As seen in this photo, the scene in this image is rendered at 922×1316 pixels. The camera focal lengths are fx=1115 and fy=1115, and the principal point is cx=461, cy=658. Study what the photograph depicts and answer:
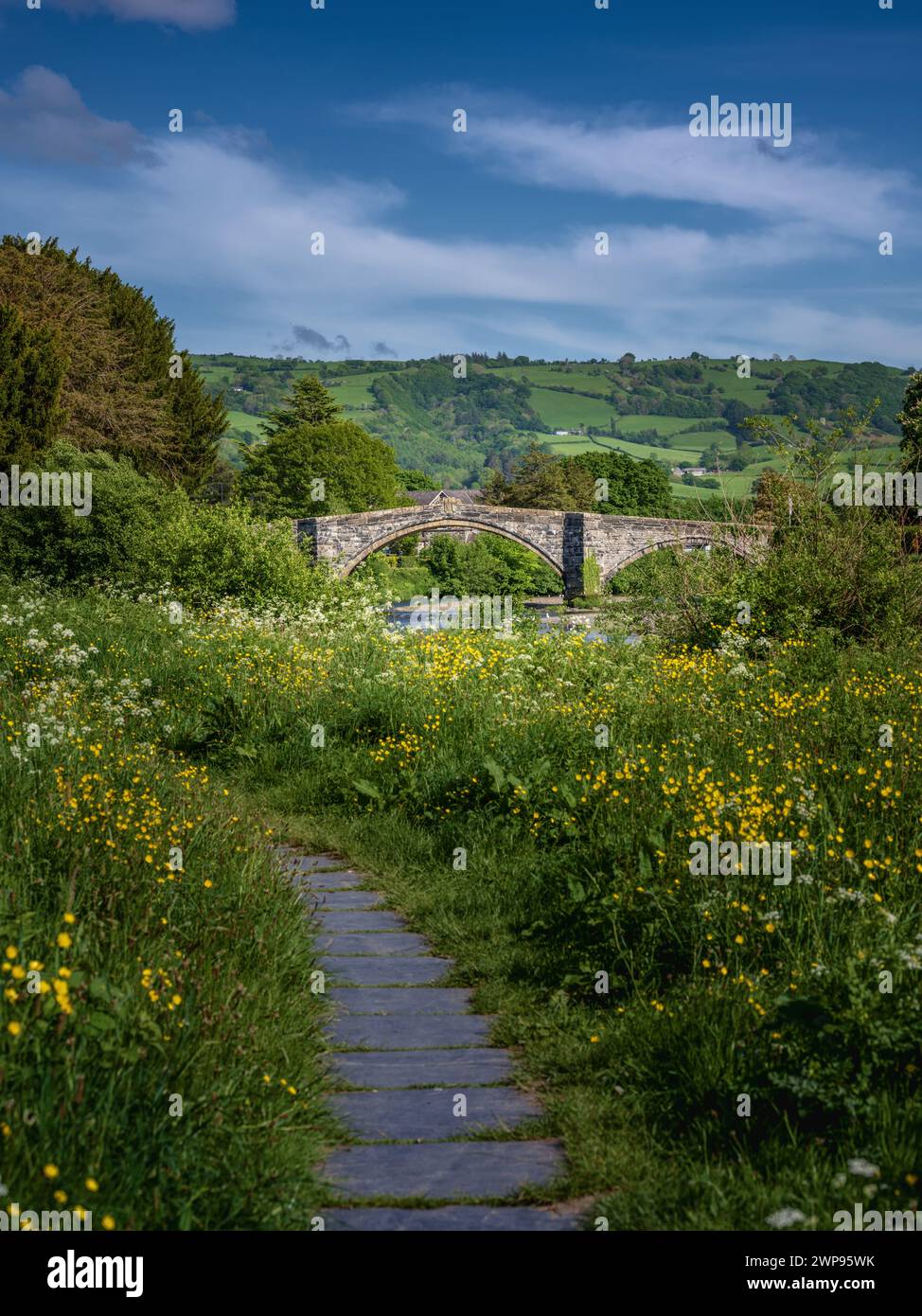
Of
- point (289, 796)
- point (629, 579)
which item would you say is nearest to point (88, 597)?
point (629, 579)

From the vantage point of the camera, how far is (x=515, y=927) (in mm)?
5730

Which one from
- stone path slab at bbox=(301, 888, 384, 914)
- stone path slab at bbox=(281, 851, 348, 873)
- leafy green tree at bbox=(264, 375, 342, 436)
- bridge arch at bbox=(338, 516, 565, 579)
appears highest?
leafy green tree at bbox=(264, 375, 342, 436)

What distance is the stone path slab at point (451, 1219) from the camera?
3199 millimetres

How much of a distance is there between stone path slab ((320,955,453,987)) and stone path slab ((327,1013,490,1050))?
0.39m

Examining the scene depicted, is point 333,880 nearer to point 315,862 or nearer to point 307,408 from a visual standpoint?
point 315,862

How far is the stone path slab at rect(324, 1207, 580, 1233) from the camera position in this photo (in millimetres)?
3199

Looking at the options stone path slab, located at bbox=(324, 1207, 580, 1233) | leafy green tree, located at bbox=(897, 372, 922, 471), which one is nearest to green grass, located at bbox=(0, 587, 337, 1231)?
stone path slab, located at bbox=(324, 1207, 580, 1233)

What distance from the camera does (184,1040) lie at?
3.74 metres

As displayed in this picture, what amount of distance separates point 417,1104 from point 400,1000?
3.26 feet

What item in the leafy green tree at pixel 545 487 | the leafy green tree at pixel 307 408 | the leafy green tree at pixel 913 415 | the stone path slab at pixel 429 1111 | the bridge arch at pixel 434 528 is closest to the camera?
the stone path slab at pixel 429 1111

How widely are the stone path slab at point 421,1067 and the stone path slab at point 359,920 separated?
1439 mm

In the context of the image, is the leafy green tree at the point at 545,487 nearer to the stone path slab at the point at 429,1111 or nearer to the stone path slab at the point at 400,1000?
the stone path slab at the point at 400,1000

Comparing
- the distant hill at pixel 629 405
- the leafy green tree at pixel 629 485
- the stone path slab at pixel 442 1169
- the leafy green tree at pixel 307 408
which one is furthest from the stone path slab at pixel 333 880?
Result: the distant hill at pixel 629 405

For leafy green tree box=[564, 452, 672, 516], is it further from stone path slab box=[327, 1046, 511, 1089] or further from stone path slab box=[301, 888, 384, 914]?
stone path slab box=[327, 1046, 511, 1089]
